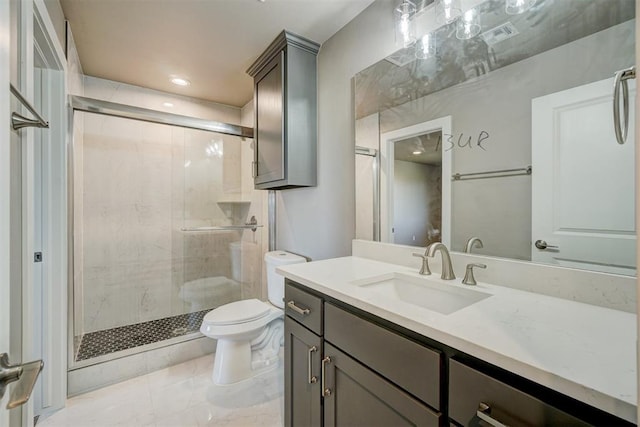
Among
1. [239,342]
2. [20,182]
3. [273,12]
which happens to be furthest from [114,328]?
[273,12]

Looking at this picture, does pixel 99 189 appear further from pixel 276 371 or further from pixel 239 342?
pixel 276 371

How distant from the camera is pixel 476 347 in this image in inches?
23.6

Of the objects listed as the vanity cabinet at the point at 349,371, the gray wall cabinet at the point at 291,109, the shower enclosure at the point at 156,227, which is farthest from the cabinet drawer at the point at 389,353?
the shower enclosure at the point at 156,227

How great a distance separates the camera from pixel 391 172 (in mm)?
1518

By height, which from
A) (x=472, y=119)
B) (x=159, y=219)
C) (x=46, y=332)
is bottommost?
(x=46, y=332)

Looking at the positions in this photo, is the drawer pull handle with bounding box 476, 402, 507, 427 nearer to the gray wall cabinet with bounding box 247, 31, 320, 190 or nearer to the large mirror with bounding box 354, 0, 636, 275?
the large mirror with bounding box 354, 0, 636, 275

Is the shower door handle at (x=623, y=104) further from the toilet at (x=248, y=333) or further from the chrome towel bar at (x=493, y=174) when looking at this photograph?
the toilet at (x=248, y=333)

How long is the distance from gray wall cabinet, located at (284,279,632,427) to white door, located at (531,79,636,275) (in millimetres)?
571

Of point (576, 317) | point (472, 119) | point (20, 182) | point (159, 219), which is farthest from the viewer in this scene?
point (159, 219)

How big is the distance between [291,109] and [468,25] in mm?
1075

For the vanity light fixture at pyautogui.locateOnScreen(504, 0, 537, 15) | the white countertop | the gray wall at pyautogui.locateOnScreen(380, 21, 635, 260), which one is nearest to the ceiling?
the vanity light fixture at pyautogui.locateOnScreen(504, 0, 537, 15)

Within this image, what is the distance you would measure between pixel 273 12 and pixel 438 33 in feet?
3.16

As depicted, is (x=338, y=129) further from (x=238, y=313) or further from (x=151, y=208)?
(x=151, y=208)

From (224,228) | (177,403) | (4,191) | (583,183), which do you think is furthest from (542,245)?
(224,228)
